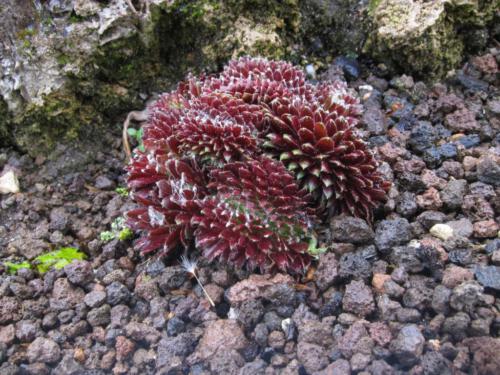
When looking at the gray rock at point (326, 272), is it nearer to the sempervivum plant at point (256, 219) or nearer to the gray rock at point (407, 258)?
the sempervivum plant at point (256, 219)

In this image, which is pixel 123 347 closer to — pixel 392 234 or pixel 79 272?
pixel 79 272

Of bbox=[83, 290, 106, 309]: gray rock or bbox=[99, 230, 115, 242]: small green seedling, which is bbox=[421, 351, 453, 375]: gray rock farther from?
bbox=[99, 230, 115, 242]: small green seedling

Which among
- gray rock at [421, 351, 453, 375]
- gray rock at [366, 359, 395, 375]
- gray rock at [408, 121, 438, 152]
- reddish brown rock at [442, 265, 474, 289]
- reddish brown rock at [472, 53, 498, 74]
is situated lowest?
gray rock at [366, 359, 395, 375]

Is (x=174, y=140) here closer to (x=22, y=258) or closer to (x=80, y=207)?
(x=80, y=207)

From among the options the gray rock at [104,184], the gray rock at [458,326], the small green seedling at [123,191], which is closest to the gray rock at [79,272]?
the small green seedling at [123,191]

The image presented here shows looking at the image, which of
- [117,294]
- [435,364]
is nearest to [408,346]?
[435,364]

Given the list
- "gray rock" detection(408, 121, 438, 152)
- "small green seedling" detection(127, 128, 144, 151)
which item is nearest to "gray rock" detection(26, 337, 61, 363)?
"small green seedling" detection(127, 128, 144, 151)
